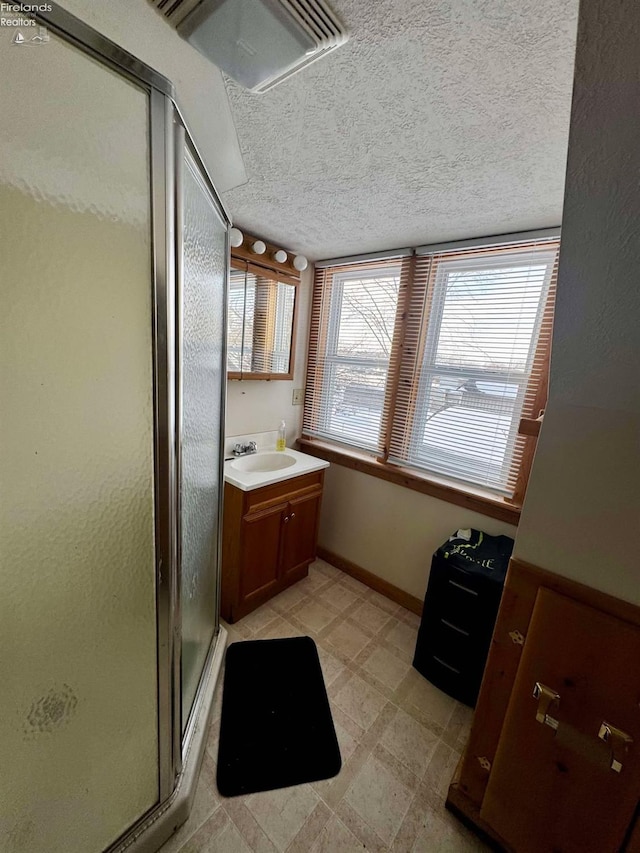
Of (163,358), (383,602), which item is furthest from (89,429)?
(383,602)

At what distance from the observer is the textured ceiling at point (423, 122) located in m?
0.66

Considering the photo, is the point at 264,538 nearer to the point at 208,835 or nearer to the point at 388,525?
the point at 388,525

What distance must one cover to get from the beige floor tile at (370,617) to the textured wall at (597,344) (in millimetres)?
1281

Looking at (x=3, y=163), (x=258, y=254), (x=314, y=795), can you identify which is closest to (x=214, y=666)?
(x=314, y=795)

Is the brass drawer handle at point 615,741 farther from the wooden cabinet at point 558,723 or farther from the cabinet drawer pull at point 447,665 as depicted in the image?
the cabinet drawer pull at point 447,665

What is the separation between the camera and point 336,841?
3.35ft

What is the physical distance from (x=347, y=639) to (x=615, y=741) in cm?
122

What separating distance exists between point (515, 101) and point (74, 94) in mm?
1012

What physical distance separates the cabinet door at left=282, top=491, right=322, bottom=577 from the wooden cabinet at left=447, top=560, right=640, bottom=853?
1.20m

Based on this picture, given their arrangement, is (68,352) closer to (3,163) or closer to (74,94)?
(3,163)

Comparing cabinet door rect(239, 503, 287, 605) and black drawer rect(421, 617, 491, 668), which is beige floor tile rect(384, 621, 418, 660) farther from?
cabinet door rect(239, 503, 287, 605)

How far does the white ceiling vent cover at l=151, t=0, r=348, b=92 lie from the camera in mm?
598

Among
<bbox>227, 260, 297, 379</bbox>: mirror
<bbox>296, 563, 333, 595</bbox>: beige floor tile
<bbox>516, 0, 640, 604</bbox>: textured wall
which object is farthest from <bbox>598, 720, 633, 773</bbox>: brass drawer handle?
<bbox>227, 260, 297, 379</bbox>: mirror

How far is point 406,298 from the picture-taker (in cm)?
196
